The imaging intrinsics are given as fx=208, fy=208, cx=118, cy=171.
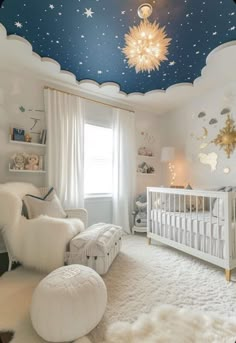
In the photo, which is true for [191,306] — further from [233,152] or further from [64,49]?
[64,49]

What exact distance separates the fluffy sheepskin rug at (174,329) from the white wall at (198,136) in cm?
210

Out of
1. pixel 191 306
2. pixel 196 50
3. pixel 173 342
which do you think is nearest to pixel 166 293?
pixel 191 306

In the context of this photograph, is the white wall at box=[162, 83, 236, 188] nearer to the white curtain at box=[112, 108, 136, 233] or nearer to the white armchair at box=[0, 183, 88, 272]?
the white curtain at box=[112, 108, 136, 233]

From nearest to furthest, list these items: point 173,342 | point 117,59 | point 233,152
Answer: point 173,342 → point 117,59 → point 233,152

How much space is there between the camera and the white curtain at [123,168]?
11.7 ft

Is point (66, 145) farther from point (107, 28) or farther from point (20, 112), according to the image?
point (107, 28)

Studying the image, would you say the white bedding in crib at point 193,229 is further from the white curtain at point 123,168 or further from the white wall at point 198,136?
the white wall at point 198,136

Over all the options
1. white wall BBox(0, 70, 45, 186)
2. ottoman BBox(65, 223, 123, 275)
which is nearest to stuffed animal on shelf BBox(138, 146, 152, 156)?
white wall BBox(0, 70, 45, 186)

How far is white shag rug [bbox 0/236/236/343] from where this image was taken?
1.34 metres

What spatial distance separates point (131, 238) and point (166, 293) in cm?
167

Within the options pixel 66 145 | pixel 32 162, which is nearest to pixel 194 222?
pixel 66 145

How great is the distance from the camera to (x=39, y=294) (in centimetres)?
119

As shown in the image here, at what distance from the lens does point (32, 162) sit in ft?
9.08

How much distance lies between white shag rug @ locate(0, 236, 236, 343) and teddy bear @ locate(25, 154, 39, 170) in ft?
4.08
